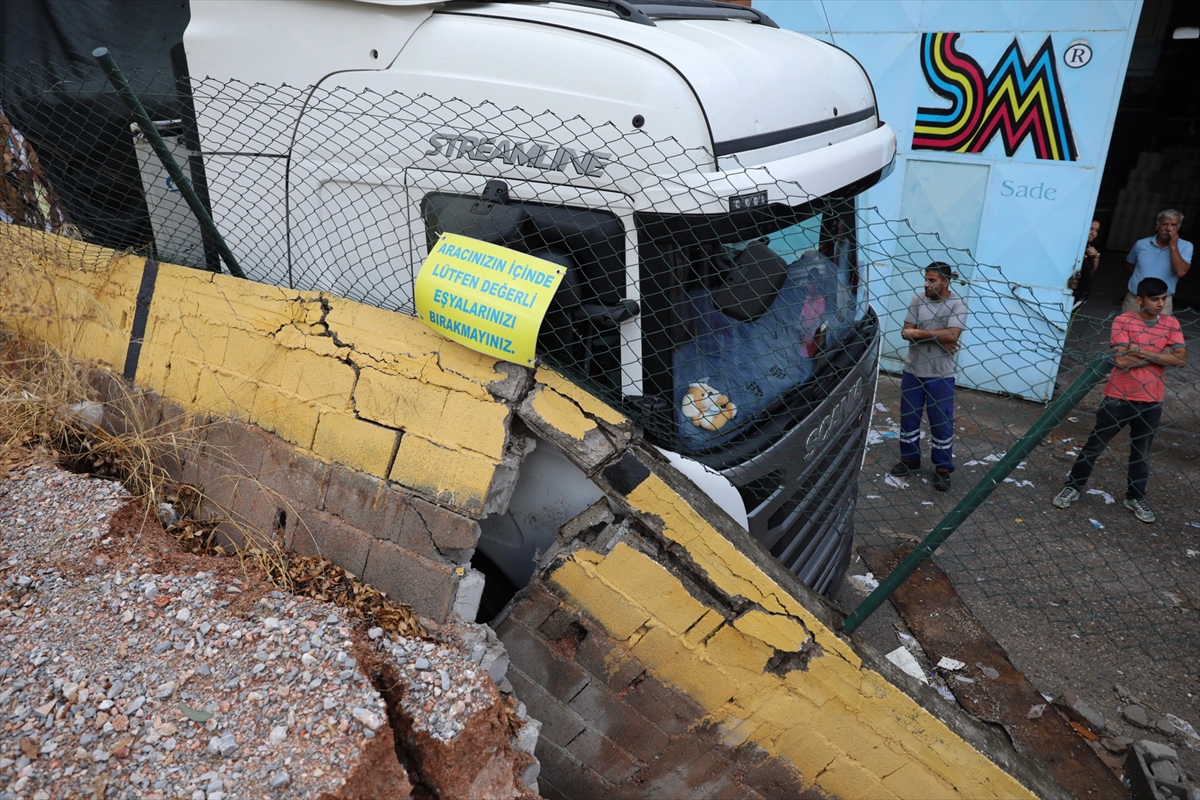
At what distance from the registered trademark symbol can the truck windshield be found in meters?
4.97

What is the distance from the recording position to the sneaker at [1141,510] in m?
5.41

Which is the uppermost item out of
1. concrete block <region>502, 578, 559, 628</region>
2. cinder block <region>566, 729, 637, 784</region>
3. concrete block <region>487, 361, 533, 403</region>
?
concrete block <region>487, 361, 533, 403</region>

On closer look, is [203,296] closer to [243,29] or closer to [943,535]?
[243,29]

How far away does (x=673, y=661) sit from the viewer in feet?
9.07

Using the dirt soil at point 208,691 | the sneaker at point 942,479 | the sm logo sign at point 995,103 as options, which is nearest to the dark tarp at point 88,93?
the dirt soil at point 208,691

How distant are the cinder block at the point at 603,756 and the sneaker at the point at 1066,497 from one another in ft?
13.7

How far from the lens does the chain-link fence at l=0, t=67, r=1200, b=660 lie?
265 centimetres

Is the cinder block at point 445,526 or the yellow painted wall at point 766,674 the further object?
the cinder block at point 445,526

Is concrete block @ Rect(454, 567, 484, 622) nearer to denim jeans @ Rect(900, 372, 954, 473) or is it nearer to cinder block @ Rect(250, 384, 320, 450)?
cinder block @ Rect(250, 384, 320, 450)

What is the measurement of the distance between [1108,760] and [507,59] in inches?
159

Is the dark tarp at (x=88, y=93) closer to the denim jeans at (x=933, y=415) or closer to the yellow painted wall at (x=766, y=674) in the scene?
the yellow painted wall at (x=766, y=674)

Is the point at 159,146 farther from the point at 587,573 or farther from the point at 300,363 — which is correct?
the point at 587,573

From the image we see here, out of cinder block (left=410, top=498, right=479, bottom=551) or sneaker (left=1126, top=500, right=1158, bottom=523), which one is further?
sneaker (left=1126, top=500, right=1158, bottom=523)

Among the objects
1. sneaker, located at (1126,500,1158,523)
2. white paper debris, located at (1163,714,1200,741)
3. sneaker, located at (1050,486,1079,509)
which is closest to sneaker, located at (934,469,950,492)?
sneaker, located at (1050,486,1079,509)
